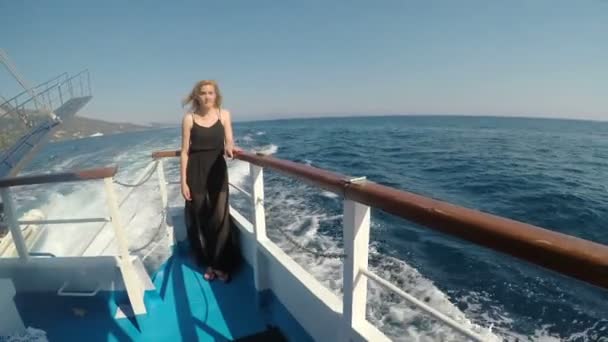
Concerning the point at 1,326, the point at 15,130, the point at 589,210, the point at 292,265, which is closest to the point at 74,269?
the point at 1,326

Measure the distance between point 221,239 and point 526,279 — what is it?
11.0ft

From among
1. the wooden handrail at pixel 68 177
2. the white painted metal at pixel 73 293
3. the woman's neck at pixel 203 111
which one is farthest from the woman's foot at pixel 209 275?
the woman's neck at pixel 203 111

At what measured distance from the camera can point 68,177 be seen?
1.74m

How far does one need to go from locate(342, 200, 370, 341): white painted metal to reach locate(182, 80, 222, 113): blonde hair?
144 centimetres

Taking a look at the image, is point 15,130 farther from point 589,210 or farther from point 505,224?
point 589,210

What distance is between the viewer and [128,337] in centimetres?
188

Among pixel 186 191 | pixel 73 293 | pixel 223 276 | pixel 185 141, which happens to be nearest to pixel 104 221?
pixel 186 191

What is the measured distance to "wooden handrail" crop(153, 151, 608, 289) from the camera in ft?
1.59

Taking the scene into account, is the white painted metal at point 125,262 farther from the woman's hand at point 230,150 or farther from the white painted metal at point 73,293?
the woman's hand at point 230,150

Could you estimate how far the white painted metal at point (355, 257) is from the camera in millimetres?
1103

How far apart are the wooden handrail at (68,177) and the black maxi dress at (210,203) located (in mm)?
520

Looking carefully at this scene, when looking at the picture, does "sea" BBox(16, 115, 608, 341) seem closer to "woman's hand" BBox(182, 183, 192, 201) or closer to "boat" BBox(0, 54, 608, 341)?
"boat" BBox(0, 54, 608, 341)

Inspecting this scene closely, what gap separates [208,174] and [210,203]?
0.24 meters

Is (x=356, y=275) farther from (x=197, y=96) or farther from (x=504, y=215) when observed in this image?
(x=504, y=215)
